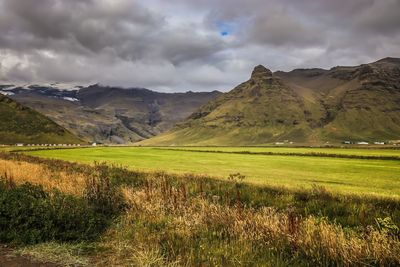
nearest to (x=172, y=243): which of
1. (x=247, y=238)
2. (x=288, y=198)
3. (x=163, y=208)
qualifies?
(x=247, y=238)

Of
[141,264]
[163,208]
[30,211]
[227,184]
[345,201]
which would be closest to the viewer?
[141,264]

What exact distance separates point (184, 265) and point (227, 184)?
59.7 feet

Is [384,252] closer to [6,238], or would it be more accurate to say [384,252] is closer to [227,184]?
[6,238]

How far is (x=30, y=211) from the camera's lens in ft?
55.2

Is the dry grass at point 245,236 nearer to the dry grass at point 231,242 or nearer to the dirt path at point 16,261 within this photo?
the dry grass at point 231,242

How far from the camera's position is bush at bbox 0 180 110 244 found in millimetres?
15180

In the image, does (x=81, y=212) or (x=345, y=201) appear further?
(x=345, y=201)

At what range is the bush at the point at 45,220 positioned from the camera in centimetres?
1518

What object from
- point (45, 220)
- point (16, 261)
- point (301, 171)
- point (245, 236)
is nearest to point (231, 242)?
point (245, 236)

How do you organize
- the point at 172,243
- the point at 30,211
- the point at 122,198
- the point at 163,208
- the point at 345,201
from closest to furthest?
the point at 172,243 < the point at 30,211 < the point at 163,208 < the point at 122,198 < the point at 345,201

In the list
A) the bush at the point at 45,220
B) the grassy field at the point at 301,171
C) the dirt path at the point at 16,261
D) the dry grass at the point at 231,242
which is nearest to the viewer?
the dirt path at the point at 16,261

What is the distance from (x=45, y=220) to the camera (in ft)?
53.6

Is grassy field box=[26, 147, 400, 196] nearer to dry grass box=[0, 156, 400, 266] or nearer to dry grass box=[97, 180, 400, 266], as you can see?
dry grass box=[97, 180, 400, 266]

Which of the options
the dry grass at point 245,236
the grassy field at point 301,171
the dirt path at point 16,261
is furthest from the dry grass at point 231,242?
the grassy field at point 301,171
